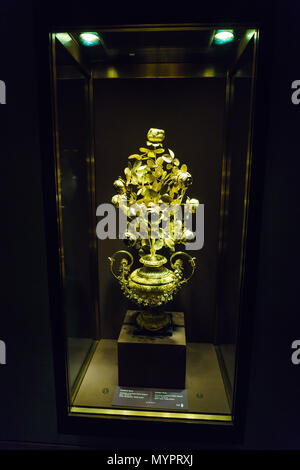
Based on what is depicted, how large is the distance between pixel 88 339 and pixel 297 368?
1.07 metres

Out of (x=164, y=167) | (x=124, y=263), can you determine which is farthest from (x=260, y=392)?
(x=164, y=167)

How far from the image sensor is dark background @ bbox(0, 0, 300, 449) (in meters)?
1.17

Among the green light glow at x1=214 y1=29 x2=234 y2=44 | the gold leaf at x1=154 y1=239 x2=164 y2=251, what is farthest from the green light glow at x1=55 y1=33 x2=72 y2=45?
the gold leaf at x1=154 y1=239 x2=164 y2=251

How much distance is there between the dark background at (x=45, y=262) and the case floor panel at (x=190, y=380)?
151 mm

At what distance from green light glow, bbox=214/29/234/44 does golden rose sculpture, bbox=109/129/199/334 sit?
435 millimetres

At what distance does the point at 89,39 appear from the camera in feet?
4.75

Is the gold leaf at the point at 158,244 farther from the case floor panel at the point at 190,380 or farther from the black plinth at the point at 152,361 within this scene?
the case floor panel at the point at 190,380

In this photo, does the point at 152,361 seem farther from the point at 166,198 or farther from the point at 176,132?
the point at 176,132

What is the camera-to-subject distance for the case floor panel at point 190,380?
58.7 inches

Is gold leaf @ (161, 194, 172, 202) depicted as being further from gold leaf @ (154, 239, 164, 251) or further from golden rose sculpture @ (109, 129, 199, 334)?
gold leaf @ (154, 239, 164, 251)

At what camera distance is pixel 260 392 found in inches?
55.6

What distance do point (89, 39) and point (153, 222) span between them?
2.74ft

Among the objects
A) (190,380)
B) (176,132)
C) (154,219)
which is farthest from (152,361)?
(176,132)

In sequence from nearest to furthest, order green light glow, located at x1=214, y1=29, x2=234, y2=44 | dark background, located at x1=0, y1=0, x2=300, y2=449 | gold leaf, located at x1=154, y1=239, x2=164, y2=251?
dark background, located at x1=0, y1=0, x2=300, y2=449
green light glow, located at x1=214, y1=29, x2=234, y2=44
gold leaf, located at x1=154, y1=239, x2=164, y2=251
